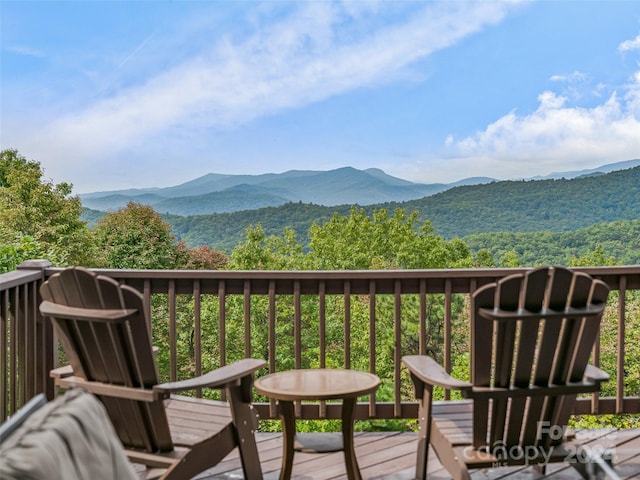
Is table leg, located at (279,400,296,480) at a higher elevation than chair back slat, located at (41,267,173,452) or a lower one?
lower

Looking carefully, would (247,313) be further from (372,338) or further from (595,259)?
(595,259)

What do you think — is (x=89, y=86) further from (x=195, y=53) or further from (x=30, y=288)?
(x=30, y=288)

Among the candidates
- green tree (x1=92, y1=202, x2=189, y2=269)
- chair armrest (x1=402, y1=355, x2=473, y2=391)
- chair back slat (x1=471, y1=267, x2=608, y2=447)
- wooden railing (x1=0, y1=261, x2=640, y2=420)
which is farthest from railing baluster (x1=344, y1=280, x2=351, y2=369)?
green tree (x1=92, y1=202, x2=189, y2=269)

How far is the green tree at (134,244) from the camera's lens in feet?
90.7

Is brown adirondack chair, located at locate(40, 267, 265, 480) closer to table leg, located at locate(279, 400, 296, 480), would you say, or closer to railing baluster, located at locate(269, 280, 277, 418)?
table leg, located at locate(279, 400, 296, 480)

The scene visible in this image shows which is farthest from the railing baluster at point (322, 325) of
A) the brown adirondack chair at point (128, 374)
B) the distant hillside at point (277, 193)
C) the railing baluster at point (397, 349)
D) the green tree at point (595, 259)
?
the distant hillside at point (277, 193)

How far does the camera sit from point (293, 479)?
3.00 metres

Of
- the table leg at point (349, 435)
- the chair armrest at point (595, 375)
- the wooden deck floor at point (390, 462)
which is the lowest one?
the wooden deck floor at point (390, 462)

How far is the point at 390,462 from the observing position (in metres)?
3.16

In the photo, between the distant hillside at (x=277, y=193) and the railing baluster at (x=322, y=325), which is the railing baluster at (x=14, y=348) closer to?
the railing baluster at (x=322, y=325)

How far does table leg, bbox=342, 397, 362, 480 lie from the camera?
2715 millimetres

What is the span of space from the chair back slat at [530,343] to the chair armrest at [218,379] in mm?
890

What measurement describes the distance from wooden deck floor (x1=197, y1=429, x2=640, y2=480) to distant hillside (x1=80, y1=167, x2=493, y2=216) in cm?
2681

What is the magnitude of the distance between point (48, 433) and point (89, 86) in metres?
41.0
